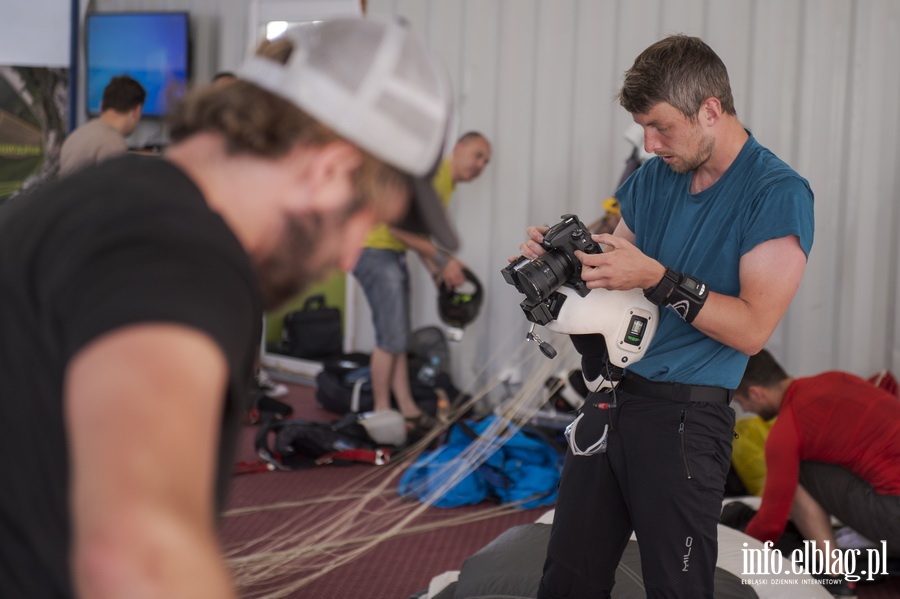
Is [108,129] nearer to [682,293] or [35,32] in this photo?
[35,32]

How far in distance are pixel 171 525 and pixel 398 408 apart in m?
4.67

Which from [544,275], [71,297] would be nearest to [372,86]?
[71,297]

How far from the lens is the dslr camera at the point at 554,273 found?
2.12 metres

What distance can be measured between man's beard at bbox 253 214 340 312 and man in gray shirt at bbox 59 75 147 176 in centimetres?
396

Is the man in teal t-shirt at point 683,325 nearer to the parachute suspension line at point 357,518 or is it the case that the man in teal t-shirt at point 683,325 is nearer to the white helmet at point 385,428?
the parachute suspension line at point 357,518

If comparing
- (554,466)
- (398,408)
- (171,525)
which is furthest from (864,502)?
(171,525)

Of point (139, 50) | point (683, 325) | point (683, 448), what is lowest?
point (683, 448)

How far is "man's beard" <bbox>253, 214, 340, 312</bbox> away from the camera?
34.6 inches

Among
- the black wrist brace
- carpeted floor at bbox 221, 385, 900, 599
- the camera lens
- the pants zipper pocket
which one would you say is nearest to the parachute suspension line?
carpeted floor at bbox 221, 385, 900, 599

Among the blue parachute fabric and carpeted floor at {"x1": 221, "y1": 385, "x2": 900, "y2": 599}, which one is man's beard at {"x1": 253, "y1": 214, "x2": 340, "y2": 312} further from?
the blue parachute fabric

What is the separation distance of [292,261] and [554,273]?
4.22ft

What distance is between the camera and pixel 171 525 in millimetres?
649

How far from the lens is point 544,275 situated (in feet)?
6.95

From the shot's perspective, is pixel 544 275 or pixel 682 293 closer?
pixel 682 293
